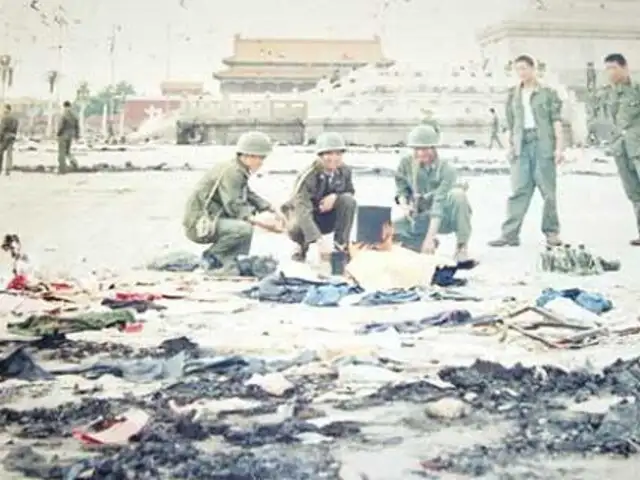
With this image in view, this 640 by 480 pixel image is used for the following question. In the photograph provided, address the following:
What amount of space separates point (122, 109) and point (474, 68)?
1.07 meters

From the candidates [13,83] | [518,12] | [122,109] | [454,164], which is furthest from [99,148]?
[518,12]

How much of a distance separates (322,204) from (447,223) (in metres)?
0.37

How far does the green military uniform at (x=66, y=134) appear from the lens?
3199 mm

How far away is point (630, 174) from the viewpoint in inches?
127

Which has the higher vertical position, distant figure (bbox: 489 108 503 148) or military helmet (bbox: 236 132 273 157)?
distant figure (bbox: 489 108 503 148)

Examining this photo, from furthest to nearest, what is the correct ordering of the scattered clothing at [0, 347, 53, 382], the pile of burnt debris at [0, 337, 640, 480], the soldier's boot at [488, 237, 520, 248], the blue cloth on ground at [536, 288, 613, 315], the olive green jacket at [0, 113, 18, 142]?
the olive green jacket at [0, 113, 18, 142], the soldier's boot at [488, 237, 520, 248], the blue cloth on ground at [536, 288, 613, 315], the scattered clothing at [0, 347, 53, 382], the pile of burnt debris at [0, 337, 640, 480]

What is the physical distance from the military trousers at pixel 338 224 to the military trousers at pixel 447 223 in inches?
5.3

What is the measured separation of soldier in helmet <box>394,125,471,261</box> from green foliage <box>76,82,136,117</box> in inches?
34.0

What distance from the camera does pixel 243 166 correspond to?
10.3ft

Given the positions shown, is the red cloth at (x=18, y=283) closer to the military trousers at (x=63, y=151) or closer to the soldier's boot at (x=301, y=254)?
the military trousers at (x=63, y=151)

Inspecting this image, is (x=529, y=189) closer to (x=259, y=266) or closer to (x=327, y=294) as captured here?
(x=327, y=294)

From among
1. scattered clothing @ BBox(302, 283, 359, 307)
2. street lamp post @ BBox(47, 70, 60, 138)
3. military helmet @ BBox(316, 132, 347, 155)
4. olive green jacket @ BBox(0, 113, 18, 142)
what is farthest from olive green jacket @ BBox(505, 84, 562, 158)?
olive green jacket @ BBox(0, 113, 18, 142)

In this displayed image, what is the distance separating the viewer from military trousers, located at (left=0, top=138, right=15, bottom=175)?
3.21 m

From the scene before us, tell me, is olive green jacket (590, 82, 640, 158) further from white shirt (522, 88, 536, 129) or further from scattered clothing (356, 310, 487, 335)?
A: scattered clothing (356, 310, 487, 335)
